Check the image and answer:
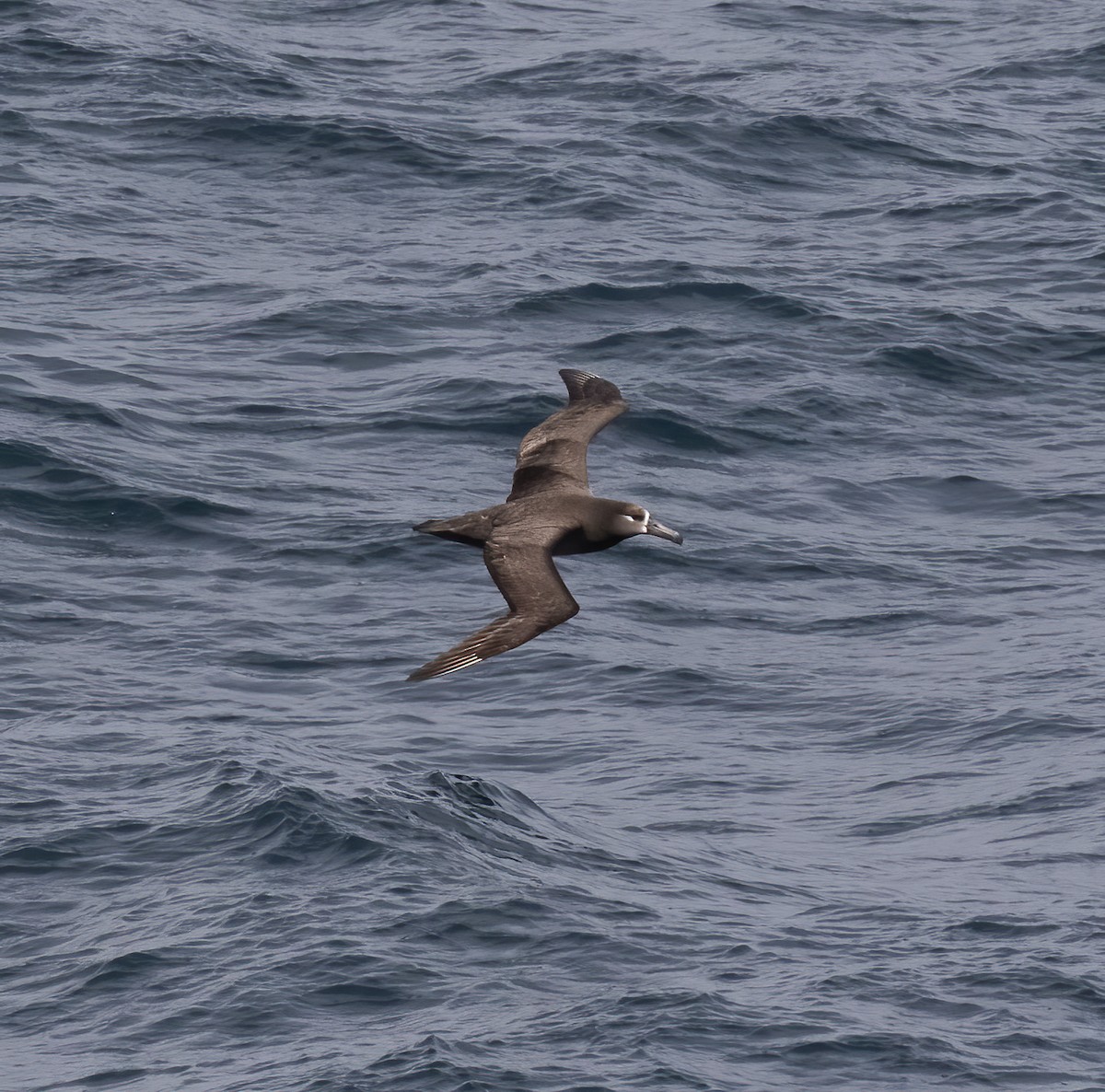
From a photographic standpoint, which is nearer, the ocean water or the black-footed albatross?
the black-footed albatross

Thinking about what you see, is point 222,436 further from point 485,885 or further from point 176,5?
point 176,5

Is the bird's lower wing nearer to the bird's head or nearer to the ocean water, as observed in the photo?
the bird's head

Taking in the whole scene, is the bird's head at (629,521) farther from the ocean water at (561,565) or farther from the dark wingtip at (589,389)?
the ocean water at (561,565)

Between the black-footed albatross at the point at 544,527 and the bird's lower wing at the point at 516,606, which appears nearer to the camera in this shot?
the bird's lower wing at the point at 516,606

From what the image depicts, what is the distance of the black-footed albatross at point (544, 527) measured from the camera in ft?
48.4

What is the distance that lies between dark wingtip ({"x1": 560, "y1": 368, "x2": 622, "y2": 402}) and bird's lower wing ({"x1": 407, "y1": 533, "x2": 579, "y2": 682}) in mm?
3465

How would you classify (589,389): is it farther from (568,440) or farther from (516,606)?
(516,606)

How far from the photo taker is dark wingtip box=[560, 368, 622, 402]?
19641 mm

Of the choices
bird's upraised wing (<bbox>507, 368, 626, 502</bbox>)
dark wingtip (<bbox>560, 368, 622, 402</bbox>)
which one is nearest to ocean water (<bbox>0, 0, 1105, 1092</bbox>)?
bird's upraised wing (<bbox>507, 368, 626, 502</bbox>)

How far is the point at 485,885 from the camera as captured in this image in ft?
61.4

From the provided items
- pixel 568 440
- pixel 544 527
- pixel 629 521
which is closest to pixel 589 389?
pixel 568 440

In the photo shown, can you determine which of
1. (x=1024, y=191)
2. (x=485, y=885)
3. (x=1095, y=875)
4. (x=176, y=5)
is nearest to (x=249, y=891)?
(x=485, y=885)

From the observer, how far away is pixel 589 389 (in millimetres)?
19766

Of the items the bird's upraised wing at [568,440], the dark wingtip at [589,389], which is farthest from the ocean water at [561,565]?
the dark wingtip at [589,389]
